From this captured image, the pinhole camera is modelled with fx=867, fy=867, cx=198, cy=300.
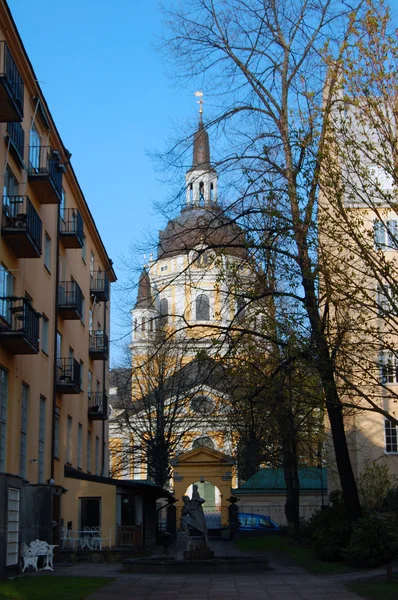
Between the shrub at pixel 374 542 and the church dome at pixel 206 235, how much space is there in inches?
272

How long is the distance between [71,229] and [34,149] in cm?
624

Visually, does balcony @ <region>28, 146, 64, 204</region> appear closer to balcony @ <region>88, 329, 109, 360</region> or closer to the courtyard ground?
the courtyard ground

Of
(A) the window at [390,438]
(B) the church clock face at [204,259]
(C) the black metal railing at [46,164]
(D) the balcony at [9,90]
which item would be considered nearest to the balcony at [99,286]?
(C) the black metal railing at [46,164]

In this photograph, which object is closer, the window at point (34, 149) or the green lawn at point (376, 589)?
the green lawn at point (376, 589)

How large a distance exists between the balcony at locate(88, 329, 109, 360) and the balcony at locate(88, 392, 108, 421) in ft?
5.75

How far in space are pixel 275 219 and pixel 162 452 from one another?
3716 cm

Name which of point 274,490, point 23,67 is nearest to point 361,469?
point 274,490

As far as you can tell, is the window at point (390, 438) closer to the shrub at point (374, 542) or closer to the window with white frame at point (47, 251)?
the window with white frame at point (47, 251)

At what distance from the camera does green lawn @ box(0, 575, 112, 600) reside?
14.1 metres

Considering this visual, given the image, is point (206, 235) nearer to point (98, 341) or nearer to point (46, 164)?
point (46, 164)

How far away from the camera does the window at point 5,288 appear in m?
20.8

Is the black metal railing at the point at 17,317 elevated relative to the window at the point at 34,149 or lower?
lower

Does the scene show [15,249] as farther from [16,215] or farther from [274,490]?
[274,490]

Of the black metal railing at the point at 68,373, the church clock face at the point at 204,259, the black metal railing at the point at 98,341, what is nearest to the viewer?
the church clock face at the point at 204,259
